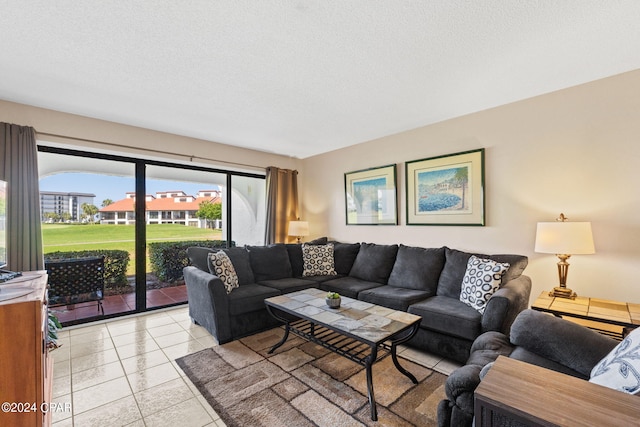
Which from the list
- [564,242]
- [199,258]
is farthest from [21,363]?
[564,242]

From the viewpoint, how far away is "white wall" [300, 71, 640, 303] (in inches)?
90.0

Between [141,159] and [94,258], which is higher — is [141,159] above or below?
above

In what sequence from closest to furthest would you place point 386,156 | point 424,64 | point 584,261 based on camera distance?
point 424,64 < point 584,261 < point 386,156

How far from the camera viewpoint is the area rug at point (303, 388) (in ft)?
5.65

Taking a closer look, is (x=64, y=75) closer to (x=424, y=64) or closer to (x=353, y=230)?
(x=424, y=64)

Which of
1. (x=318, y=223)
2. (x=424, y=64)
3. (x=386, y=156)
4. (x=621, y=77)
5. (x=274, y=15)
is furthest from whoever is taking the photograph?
(x=318, y=223)

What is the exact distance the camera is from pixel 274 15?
1.62m

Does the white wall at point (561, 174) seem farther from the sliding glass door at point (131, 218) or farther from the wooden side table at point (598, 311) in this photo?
the sliding glass door at point (131, 218)

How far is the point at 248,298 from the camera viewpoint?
2924mm

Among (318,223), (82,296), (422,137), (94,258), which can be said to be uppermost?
(422,137)

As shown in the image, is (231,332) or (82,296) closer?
(231,332)

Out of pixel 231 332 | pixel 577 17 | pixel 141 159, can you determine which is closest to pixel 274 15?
pixel 577 17

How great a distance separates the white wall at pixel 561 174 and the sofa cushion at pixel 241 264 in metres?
2.26

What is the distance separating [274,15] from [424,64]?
3.88 feet
